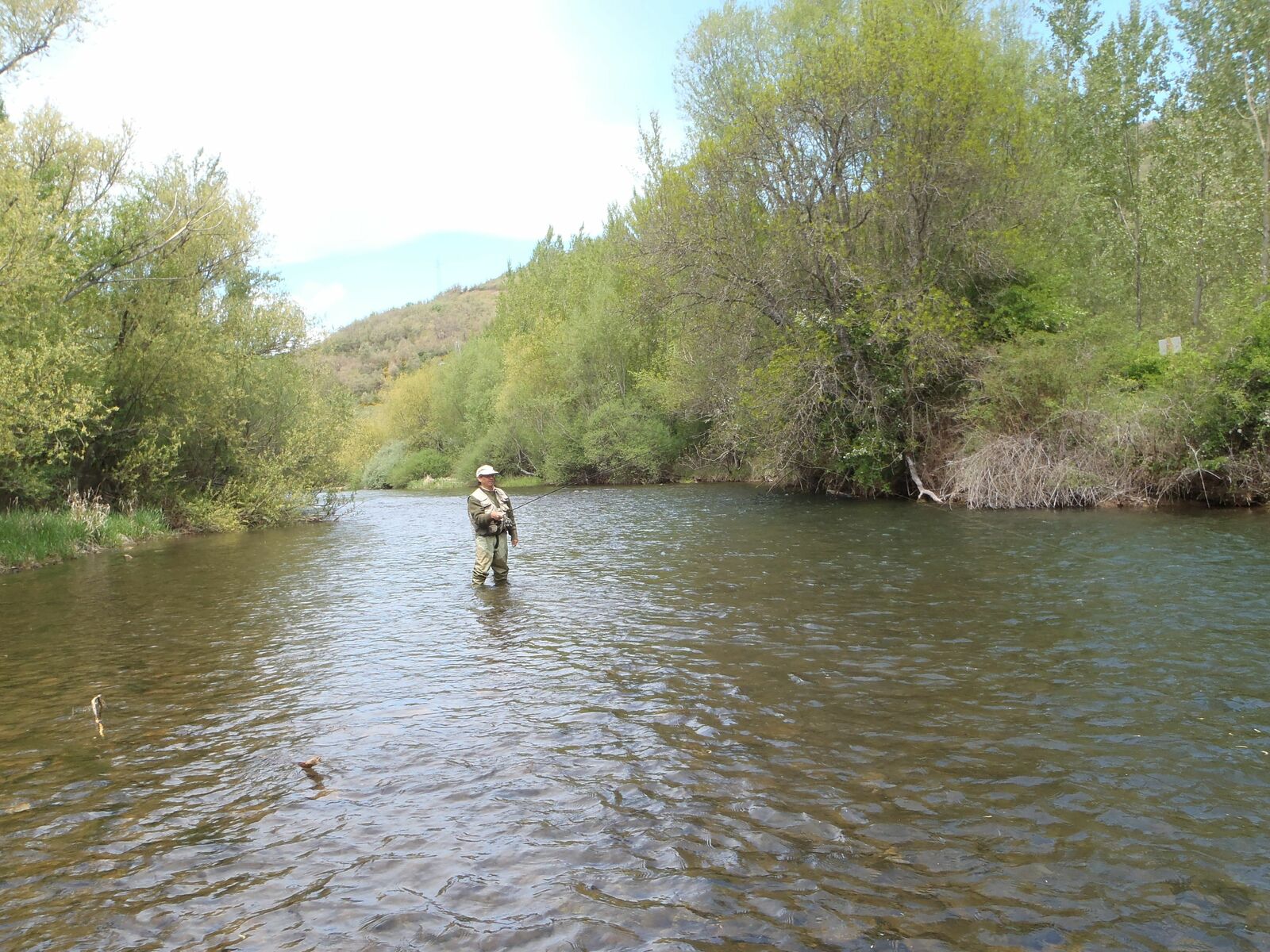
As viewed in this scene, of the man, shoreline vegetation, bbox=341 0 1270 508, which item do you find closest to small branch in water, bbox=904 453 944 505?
shoreline vegetation, bbox=341 0 1270 508

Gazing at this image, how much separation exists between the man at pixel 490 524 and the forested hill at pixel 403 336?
345ft

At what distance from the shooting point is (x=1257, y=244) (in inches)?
1350

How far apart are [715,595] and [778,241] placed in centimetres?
1771

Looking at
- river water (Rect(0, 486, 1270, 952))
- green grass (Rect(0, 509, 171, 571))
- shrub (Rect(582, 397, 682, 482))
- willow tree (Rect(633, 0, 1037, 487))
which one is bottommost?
river water (Rect(0, 486, 1270, 952))

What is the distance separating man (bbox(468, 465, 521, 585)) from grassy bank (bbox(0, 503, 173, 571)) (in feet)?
39.1

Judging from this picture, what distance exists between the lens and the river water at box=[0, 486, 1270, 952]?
15.0 ft

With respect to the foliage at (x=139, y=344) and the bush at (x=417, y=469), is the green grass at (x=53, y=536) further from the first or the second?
the bush at (x=417, y=469)

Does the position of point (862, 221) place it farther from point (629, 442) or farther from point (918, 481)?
point (629, 442)

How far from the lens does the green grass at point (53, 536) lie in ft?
63.3

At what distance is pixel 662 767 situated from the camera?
6.62 m

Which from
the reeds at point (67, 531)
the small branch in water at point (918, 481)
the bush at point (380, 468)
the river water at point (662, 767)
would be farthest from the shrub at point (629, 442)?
the river water at point (662, 767)

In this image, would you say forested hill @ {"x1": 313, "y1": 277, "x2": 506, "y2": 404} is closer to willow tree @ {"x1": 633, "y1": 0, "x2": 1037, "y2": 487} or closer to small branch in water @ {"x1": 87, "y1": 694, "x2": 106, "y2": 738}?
willow tree @ {"x1": 633, "y1": 0, "x2": 1037, "y2": 487}

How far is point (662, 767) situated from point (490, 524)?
26.9 ft

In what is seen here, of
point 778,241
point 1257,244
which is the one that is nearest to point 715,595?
point 778,241
